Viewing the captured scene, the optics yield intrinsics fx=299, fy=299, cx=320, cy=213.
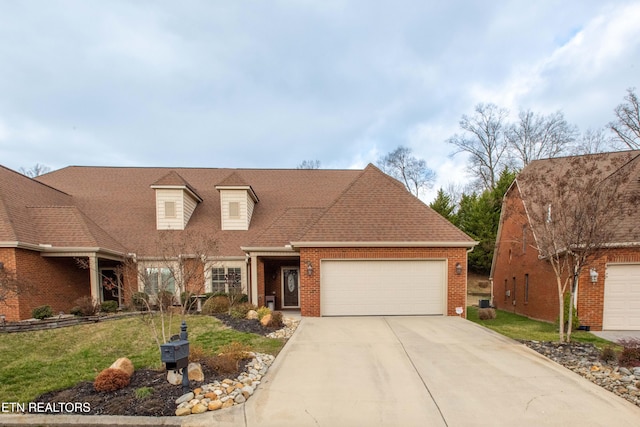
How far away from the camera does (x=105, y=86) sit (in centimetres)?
1245

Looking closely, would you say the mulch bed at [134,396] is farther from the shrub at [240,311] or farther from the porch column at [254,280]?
the porch column at [254,280]

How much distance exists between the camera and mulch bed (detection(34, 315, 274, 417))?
377 centimetres

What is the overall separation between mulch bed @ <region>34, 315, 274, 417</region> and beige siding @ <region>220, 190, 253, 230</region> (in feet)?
33.2

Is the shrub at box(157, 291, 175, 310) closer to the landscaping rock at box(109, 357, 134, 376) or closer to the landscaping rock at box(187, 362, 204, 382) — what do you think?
the landscaping rock at box(109, 357, 134, 376)

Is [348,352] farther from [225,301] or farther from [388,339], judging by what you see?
[225,301]

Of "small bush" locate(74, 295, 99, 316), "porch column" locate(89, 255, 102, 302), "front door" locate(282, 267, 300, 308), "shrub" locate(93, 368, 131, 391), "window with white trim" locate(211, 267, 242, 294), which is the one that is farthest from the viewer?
"front door" locate(282, 267, 300, 308)

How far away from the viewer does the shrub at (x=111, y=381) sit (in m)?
4.30

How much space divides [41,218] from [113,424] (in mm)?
12486

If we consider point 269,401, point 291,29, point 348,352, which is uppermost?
point 291,29

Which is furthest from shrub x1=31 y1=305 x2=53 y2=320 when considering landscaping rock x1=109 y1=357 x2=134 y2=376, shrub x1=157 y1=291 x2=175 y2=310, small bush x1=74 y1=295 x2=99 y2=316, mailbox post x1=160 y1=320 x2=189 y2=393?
mailbox post x1=160 y1=320 x2=189 y2=393

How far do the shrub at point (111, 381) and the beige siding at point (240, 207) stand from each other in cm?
1064

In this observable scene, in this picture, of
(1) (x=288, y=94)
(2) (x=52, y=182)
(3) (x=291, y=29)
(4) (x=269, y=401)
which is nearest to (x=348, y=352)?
(4) (x=269, y=401)

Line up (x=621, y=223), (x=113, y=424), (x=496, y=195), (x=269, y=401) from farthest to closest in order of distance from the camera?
(x=496, y=195), (x=621, y=223), (x=269, y=401), (x=113, y=424)

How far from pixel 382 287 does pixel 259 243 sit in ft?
16.8
